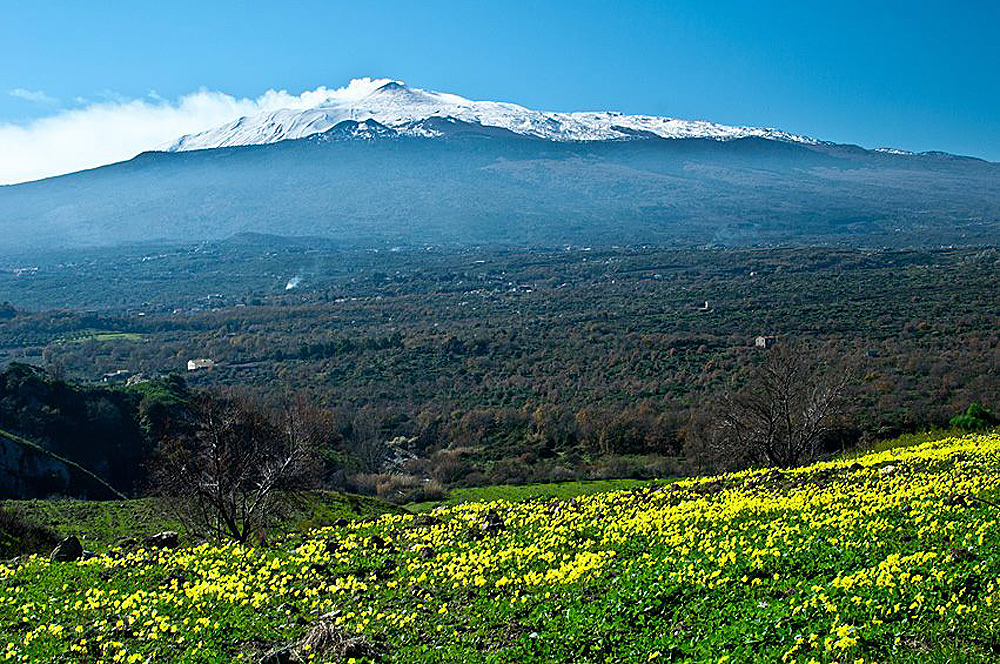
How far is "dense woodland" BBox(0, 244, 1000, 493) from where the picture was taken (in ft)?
157

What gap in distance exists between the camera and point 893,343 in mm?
67500

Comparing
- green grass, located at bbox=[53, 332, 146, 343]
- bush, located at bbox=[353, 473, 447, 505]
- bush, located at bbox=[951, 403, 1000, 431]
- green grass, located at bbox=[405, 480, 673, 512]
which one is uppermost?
bush, located at bbox=[951, 403, 1000, 431]

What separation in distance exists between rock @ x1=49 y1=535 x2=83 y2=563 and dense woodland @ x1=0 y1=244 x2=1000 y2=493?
2460 cm

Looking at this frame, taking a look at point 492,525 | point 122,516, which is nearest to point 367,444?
point 122,516

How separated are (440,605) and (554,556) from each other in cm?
261

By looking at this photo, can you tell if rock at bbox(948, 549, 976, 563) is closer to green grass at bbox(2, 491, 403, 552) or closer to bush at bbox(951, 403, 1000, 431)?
green grass at bbox(2, 491, 403, 552)

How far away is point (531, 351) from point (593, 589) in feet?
239

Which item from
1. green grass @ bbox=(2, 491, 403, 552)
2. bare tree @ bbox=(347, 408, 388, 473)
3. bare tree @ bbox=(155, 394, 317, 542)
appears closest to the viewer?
bare tree @ bbox=(155, 394, 317, 542)

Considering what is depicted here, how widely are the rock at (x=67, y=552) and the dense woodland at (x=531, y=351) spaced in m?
24.6

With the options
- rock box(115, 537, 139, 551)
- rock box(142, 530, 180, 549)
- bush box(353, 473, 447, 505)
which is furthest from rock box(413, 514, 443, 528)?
bush box(353, 473, 447, 505)

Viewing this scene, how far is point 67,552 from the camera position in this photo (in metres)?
17.5

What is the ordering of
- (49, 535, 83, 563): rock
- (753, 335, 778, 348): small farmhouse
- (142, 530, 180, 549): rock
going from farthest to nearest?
(753, 335, 778, 348): small farmhouse
(142, 530, 180, 549): rock
(49, 535, 83, 563): rock

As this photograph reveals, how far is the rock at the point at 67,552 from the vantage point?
1722cm

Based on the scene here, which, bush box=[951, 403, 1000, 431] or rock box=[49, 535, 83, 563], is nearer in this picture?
rock box=[49, 535, 83, 563]
